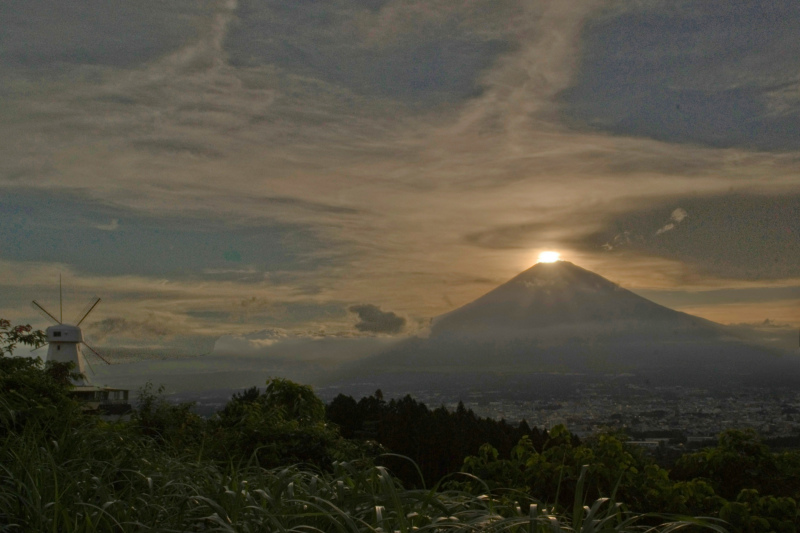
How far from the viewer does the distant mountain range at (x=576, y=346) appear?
7356 cm

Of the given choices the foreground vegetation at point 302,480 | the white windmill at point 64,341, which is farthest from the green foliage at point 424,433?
the white windmill at point 64,341

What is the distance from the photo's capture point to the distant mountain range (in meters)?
73.6

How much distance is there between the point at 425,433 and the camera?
2197 centimetres

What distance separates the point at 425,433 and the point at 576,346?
250 feet

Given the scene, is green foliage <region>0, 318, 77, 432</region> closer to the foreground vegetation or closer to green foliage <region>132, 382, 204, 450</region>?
the foreground vegetation

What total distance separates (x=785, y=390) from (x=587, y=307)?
63581mm

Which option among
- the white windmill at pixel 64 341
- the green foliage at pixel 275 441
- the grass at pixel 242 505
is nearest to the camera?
the grass at pixel 242 505

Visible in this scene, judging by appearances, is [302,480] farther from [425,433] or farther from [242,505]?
[425,433]

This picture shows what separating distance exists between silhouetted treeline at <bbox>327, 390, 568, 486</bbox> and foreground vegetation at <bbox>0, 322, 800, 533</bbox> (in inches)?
235

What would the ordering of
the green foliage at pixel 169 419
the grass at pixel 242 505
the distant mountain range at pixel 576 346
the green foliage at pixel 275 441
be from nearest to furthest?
the grass at pixel 242 505
the green foliage at pixel 275 441
the green foliage at pixel 169 419
the distant mountain range at pixel 576 346

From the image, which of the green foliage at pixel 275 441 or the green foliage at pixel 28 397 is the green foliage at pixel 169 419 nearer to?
the green foliage at pixel 275 441

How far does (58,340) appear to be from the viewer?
4631 centimetres

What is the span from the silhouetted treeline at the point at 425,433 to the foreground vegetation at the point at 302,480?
5.96 meters

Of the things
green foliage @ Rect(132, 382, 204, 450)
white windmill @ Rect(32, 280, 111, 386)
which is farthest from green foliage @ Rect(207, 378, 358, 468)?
white windmill @ Rect(32, 280, 111, 386)
